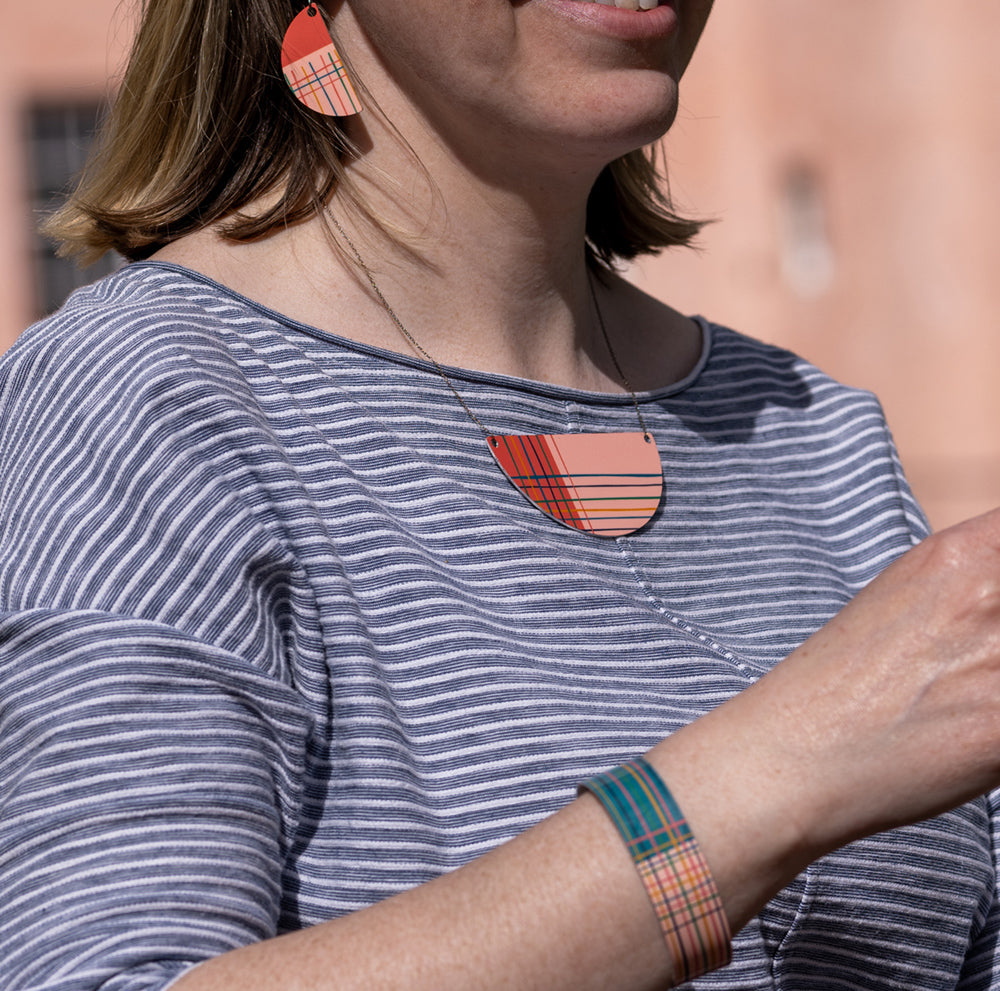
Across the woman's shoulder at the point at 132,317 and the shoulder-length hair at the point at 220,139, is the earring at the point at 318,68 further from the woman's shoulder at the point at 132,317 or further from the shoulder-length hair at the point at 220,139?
the woman's shoulder at the point at 132,317

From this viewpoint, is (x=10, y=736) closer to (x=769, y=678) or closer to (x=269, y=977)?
(x=269, y=977)

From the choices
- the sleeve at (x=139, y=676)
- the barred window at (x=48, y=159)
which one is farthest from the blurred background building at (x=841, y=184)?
the sleeve at (x=139, y=676)

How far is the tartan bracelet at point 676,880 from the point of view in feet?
2.97

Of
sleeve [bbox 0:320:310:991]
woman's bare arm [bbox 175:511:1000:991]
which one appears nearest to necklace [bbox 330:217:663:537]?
sleeve [bbox 0:320:310:991]

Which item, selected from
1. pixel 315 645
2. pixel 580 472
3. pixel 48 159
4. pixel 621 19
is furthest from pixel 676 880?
pixel 48 159

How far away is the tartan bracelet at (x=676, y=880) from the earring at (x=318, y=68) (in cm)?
83

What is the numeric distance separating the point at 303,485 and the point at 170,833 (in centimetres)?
34

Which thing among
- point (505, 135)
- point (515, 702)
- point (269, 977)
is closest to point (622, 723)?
point (515, 702)

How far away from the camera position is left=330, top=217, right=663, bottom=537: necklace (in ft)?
4.47

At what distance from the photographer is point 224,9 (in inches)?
57.0

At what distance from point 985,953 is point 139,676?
93 cm

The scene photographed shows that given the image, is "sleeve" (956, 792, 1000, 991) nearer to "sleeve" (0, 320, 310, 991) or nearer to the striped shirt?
the striped shirt

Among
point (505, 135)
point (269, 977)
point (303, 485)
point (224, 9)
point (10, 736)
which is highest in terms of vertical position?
point (224, 9)

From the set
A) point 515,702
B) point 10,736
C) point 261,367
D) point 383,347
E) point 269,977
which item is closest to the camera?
point 269,977
